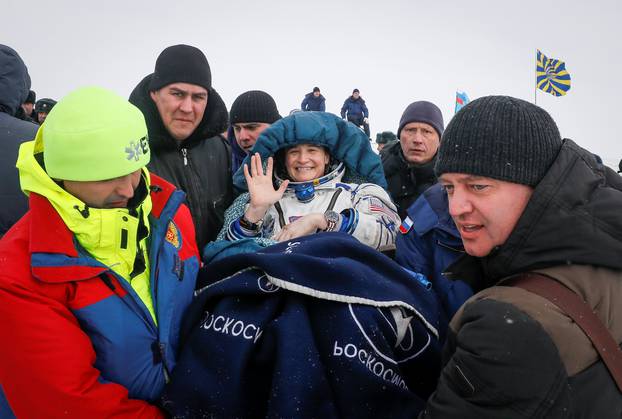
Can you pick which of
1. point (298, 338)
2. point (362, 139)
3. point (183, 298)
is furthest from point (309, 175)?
point (298, 338)

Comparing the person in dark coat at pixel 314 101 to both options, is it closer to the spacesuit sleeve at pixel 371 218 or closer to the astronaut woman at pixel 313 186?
the astronaut woman at pixel 313 186

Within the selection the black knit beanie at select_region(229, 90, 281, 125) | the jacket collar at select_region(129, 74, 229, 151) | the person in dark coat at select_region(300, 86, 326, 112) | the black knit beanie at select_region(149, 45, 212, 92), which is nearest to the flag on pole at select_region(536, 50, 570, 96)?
the person in dark coat at select_region(300, 86, 326, 112)

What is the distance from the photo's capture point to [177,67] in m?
2.36

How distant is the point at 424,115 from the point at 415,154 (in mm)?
336

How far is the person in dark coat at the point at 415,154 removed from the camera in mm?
3260

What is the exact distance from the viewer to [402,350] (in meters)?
1.39

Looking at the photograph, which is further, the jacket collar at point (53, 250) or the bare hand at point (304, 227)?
the bare hand at point (304, 227)

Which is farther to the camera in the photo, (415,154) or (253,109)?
(253,109)

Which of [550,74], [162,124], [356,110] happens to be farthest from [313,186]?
[356,110]

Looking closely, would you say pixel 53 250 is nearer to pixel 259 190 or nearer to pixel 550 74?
pixel 259 190

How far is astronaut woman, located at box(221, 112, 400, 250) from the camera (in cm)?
217

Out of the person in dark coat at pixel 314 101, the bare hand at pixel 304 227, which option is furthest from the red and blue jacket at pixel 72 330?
the person in dark coat at pixel 314 101

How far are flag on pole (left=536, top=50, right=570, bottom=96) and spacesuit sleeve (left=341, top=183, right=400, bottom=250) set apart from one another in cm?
938

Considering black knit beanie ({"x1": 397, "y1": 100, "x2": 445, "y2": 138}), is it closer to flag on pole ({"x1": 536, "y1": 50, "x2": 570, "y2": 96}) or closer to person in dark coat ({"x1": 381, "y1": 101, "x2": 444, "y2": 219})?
person in dark coat ({"x1": 381, "y1": 101, "x2": 444, "y2": 219})
